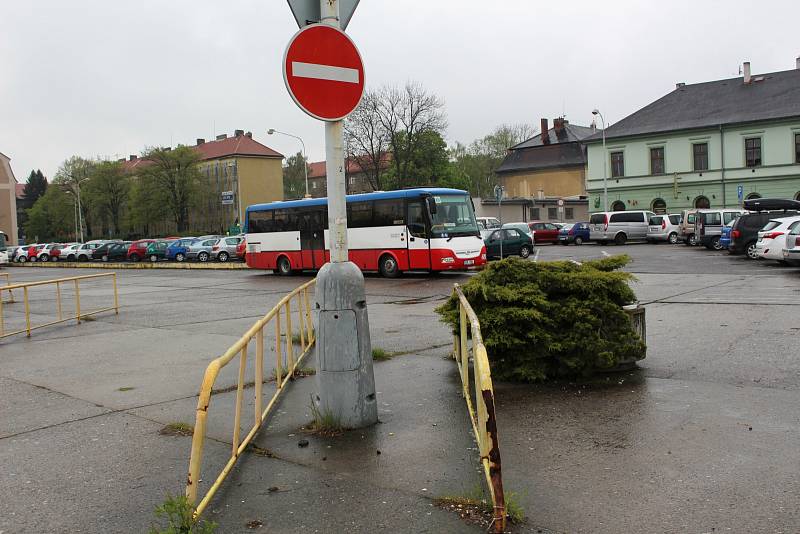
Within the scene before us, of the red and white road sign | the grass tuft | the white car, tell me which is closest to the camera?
the red and white road sign

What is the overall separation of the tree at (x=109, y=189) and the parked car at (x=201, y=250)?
54620 mm

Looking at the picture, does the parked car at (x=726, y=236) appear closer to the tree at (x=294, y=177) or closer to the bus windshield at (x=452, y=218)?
the bus windshield at (x=452, y=218)

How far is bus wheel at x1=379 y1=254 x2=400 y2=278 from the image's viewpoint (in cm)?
2502

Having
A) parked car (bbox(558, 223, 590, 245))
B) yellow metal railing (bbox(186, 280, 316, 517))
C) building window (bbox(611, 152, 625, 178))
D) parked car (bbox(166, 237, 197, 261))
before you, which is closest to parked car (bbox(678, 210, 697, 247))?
parked car (bbox(558, 223, 590, 245))

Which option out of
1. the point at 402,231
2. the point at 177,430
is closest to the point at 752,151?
the point at 402,231

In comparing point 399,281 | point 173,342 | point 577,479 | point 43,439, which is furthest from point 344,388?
point 399,281

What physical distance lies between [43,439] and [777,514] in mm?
5484

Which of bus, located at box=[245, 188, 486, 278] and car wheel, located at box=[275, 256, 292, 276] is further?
car wheel, located at box=[275, 256, 292, 276]

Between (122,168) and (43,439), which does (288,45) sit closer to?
(43,439)

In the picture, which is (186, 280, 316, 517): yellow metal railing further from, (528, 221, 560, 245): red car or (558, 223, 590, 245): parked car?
(528, 221, 560, 245): red car

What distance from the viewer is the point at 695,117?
191ft

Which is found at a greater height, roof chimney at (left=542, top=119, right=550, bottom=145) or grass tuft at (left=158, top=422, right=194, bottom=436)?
roof chimney at (left=542, top=119, right=550, bottom=145)

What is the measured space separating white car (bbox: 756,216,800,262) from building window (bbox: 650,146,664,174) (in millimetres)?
39150

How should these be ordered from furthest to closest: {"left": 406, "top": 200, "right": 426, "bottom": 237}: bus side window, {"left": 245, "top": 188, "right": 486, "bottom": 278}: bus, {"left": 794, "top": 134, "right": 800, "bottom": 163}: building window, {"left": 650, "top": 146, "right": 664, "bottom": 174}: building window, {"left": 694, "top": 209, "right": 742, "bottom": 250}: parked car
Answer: {"left": 650, "top": 146, "right": 664, "bottom": 174}: building window < {"left": 794, "top": 134, "right": 800, "bottom": 163}: building window < {"left": 694, "top": 209, "right": 742, "bottom": 250}: parked car < {"left": 406, "top": 200, "right": 426, "bottom": 237}: bus side window < {"left": 245, "top": 188, "right": 486, "bottom": 278}: bus
